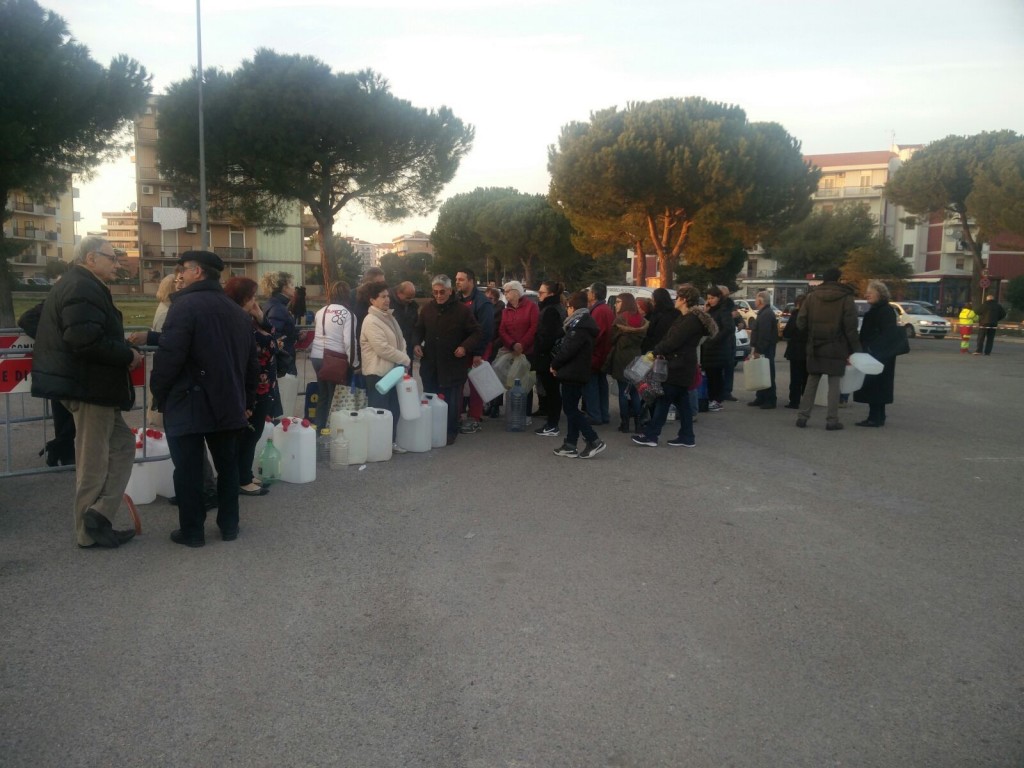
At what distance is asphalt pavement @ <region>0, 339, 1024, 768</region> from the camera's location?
3.15 m

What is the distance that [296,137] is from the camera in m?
29.1

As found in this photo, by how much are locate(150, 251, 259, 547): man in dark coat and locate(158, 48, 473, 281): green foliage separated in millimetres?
25556

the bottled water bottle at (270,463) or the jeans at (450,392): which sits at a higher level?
the jeans at (450,392)

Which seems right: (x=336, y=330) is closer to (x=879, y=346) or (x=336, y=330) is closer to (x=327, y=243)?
(x=879, y=346)

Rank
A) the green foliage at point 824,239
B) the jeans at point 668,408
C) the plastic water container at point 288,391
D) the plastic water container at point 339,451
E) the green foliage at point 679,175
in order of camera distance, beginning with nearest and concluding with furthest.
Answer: the plastic water container at point 339,451 < the jeans at point 668,408 < the plastic water container at point 288,391 < the green foliage at point 679,175 < the green foliage at point 824,239

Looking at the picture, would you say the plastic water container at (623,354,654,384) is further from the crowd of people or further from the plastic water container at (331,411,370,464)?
the plastic water container at (331,411,370,464)

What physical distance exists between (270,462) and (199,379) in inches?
90.6

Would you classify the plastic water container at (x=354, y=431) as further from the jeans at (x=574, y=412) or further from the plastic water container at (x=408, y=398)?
the jeans at (x=574, y=412)

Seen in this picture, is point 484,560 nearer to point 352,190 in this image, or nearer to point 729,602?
point 729,602

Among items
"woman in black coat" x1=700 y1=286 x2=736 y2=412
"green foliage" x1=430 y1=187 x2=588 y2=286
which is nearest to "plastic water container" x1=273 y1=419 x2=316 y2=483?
"woman in black coat" x1=700 y1=286 x2=736 y2=412

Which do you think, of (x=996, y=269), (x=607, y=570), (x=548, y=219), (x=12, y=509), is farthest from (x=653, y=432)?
(x=996, y=269)

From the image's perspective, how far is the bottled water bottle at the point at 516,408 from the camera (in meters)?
10.2

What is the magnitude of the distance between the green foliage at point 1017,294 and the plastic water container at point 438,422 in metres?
50.7

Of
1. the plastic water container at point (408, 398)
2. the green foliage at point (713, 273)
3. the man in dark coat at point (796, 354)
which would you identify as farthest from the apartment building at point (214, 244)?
the plastic water container at point (408, 398)
